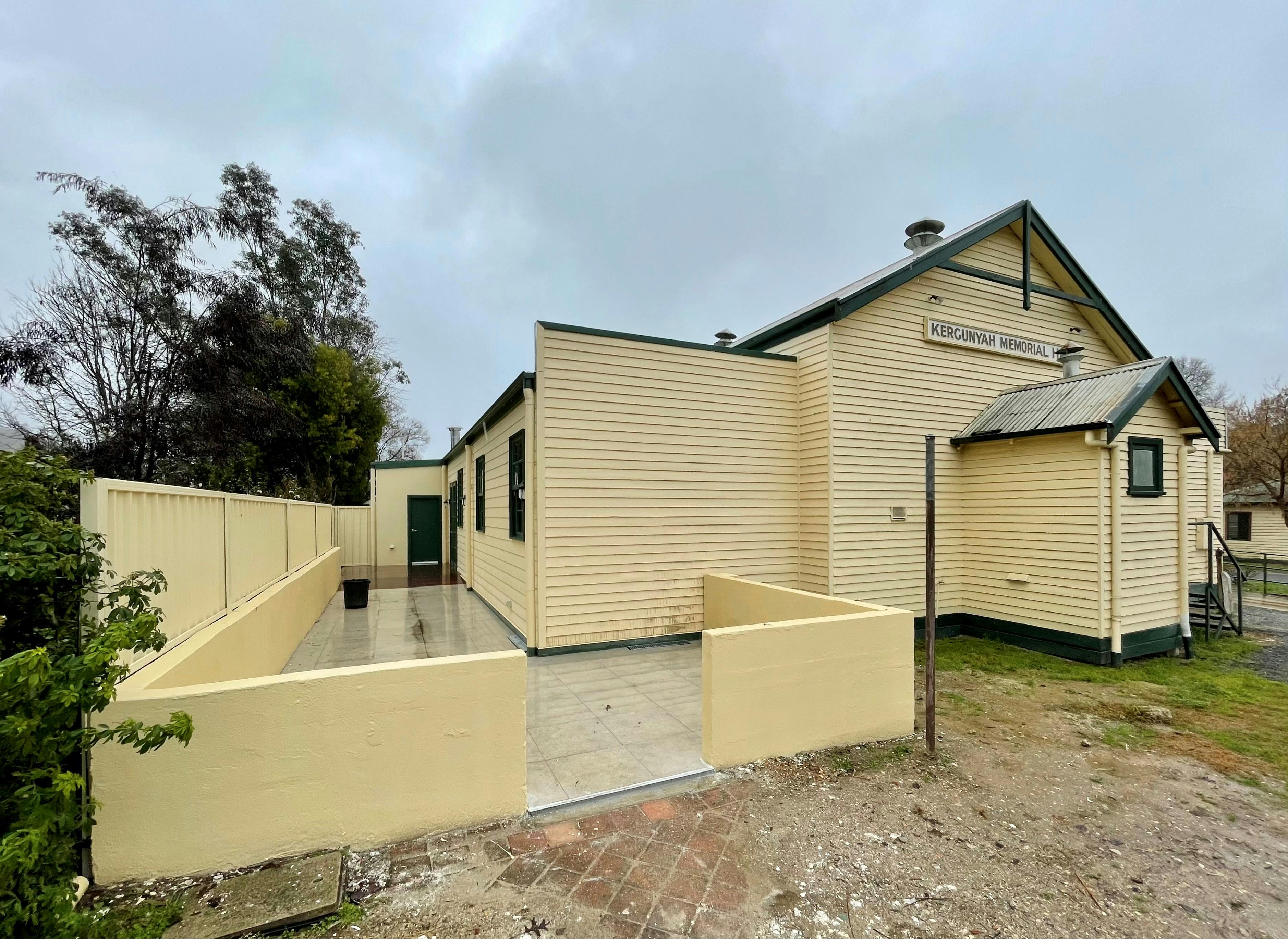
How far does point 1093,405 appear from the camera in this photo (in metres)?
6.90

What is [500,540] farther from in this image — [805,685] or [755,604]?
[805,685]

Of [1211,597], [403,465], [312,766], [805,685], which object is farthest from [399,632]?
[1211,597]

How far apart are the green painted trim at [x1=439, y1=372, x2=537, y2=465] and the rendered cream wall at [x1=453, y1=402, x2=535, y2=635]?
0.07m

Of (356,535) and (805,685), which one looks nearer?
(805,685)

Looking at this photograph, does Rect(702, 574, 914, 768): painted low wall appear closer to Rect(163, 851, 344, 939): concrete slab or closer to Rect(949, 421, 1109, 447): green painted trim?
Rect(163, 851, 344, 939): concrete slab

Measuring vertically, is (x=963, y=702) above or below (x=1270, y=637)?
above

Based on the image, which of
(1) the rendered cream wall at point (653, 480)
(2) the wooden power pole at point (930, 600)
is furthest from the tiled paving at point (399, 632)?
(2) the wooden power pole at point (930, 600)

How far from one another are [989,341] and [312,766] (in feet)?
33.4

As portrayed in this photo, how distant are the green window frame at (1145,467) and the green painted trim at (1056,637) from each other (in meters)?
1.87

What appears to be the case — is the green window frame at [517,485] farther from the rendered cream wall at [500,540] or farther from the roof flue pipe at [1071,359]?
the roof flue pipe at [1071,359]

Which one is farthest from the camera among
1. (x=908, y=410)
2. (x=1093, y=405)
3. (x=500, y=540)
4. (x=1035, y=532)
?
(x=500, y=540)

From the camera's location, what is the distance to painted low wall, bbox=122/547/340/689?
273cm

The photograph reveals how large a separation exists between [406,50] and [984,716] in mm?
13122

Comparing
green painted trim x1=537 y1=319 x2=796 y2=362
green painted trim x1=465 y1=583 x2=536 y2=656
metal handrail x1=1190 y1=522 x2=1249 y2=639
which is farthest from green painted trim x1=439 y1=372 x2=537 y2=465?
metal handrail x1=1190 y1=522 x2=1249 y2=639
